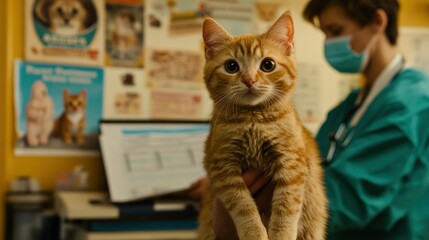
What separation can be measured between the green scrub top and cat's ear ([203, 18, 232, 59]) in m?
0.61

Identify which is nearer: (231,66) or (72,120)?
(231,66)

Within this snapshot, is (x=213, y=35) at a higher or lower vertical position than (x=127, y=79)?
higher

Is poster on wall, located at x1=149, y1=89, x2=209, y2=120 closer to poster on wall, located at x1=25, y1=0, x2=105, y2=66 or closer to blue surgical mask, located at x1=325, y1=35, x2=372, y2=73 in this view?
poster on wall, located at x1=25, y1=0, x2=105, y2=66

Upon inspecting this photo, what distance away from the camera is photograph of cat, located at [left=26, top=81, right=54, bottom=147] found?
2.01 m

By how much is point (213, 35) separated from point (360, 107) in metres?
0.87

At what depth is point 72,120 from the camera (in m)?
2.07

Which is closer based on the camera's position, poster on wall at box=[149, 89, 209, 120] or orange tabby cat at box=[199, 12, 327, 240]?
orange tabby cat at box=[199, 12, 327, 240]

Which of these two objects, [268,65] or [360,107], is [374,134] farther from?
[268,65]

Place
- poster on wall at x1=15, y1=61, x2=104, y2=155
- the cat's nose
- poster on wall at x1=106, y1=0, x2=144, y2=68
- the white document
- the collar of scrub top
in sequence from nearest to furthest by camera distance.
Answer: the cat's nose < the collar of scrub top < the white document < poster on wall at x1=15, y1=61, x2=104, y2=155 < poster on wall at x1=106, y1=0, x2=144, y2=68

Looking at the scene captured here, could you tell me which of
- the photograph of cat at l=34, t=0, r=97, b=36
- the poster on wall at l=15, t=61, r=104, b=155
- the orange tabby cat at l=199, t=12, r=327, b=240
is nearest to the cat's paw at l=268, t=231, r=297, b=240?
the orange tabby cat at l=199, t=12, r=327, b=240

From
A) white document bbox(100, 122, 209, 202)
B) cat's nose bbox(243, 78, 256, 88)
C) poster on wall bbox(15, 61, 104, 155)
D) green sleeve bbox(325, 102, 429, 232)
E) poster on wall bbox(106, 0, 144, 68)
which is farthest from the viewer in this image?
poster on wall bbox(106, 0, 144, 68)

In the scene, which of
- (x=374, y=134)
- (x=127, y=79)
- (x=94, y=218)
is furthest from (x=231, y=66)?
(x=127, y=79)

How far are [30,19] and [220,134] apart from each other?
4.73ft

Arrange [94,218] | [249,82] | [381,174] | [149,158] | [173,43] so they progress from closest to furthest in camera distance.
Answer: [249,82]
[381,174]
[94,218]
[149,158]
[173,43]
